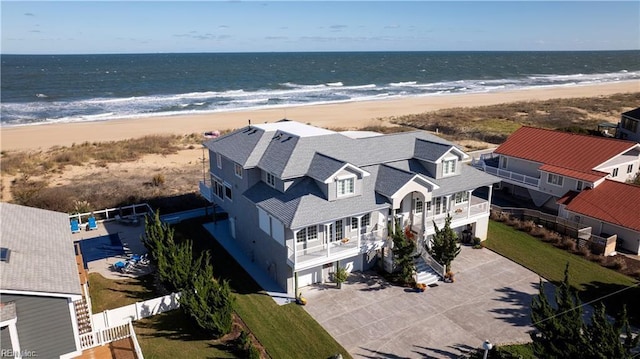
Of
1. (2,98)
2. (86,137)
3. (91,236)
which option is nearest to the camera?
(91,236)

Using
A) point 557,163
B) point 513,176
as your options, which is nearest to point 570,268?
point 557,163

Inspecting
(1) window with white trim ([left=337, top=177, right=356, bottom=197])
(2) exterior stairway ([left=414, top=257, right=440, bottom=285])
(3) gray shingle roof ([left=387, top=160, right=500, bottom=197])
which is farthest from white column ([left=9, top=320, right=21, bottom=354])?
(3) gray shingle roof ([left=387, top=160, right=500, bottom=197])

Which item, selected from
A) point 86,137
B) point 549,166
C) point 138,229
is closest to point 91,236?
point 138,229

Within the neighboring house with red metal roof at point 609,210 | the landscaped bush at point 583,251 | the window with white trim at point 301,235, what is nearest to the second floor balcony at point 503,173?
the neighboring house with red metal roof at point 609,210

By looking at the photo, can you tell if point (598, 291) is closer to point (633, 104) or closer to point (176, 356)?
point (176, 356)

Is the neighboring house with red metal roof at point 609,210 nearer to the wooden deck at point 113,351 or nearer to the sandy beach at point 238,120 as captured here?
the wooden deck at point 113,351

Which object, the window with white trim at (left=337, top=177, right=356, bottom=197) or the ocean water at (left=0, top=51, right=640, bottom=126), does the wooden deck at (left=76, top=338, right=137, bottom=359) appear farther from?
the ocean water at (left=0, top=51, right=640, bottom=126)
